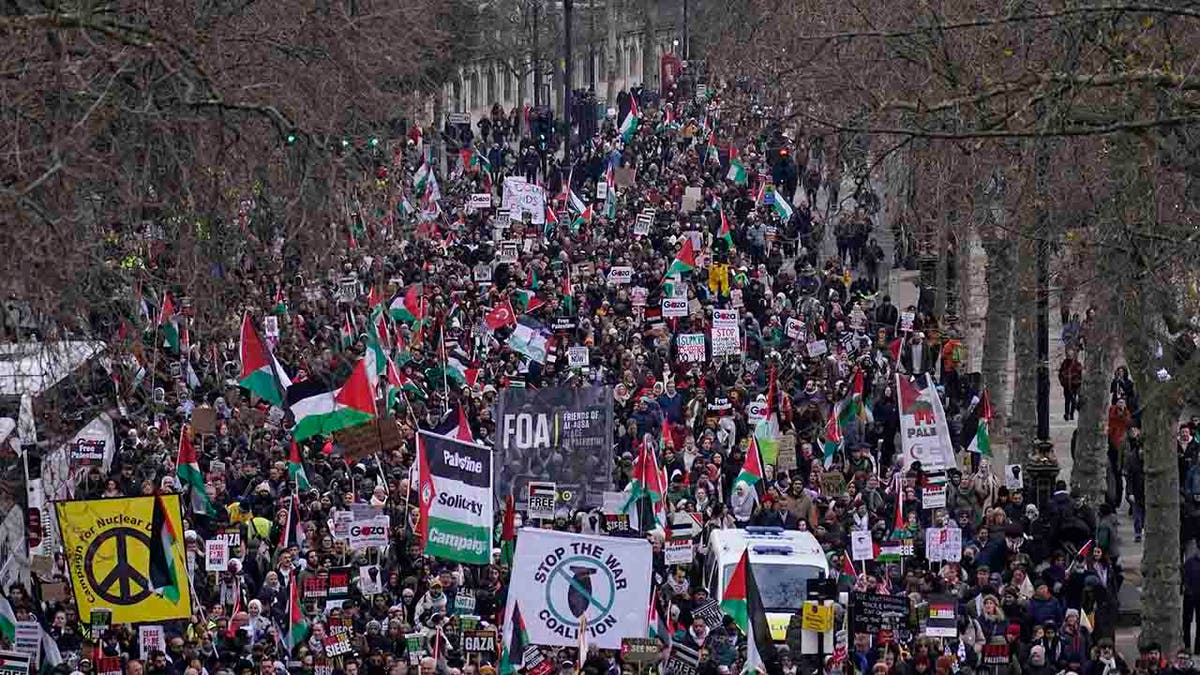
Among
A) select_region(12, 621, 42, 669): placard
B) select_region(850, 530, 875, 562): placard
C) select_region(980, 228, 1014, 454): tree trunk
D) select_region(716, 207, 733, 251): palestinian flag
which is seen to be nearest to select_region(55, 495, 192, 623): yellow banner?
select_region(12, 621, 42, 669): placard

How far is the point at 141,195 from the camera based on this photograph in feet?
55.6

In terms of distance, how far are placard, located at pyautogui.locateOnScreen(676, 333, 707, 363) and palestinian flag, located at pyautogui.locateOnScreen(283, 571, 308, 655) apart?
1326 centimetres

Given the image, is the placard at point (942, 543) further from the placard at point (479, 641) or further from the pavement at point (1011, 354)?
the placard at point (479, 641)

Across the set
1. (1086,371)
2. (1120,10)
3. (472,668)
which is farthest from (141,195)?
(1086,371)

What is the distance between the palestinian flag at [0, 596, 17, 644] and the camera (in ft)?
62.3

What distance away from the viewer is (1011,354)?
43844mm

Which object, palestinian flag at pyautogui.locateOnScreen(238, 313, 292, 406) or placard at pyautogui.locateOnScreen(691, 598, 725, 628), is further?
palestinian flag at pyautogui.locateOnScreen(238, 313, 292, 406)

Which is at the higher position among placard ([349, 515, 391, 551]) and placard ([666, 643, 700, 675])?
placard ([349, 515, 391, 551])

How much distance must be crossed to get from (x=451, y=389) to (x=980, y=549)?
9716 mm

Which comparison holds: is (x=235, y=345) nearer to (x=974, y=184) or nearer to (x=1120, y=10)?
(x=974, y=184)

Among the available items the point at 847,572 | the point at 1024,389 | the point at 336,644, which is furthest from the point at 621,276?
the point at 336,644

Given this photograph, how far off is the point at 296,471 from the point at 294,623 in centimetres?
441

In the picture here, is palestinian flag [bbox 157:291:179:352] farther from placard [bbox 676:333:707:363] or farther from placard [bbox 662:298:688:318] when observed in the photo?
placard [bbox 662:298:688:318]

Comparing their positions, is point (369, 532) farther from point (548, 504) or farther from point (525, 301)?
point (525, 301)
